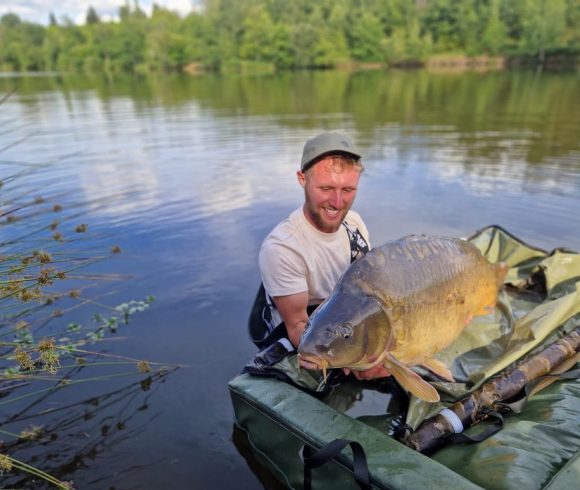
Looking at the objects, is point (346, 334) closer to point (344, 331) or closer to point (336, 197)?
point (344, 331)

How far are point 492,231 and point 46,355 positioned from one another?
13.2ft

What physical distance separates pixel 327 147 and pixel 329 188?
23cm

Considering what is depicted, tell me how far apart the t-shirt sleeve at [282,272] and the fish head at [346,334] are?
56 cm

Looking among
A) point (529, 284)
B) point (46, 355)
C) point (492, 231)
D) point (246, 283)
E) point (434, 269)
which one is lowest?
point (246, 283)

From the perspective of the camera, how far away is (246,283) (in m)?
5.23

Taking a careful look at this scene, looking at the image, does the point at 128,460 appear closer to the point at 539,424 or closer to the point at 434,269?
the point at 434,269

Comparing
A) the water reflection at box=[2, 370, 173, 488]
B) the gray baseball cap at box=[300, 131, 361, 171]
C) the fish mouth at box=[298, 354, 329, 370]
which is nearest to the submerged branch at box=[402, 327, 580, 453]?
the fish mouth at box=[298, 354, 329, 370]

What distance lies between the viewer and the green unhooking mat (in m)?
1.91

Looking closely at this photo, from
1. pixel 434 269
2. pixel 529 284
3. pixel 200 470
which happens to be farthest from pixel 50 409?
pixel 529 284

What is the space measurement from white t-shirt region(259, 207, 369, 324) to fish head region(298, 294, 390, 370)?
23.2 inches

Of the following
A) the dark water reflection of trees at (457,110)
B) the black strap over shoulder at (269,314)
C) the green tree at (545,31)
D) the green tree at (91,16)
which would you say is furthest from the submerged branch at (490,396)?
the green tree at (91,16)

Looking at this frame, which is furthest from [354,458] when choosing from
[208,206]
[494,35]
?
[494,35]

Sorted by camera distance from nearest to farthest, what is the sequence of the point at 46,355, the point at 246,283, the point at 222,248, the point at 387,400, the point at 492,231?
the point at 46,355
the point at 387,400
the point at 492,231
the point at 246,283
the point at 222,248

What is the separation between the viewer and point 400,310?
2.13 metres
